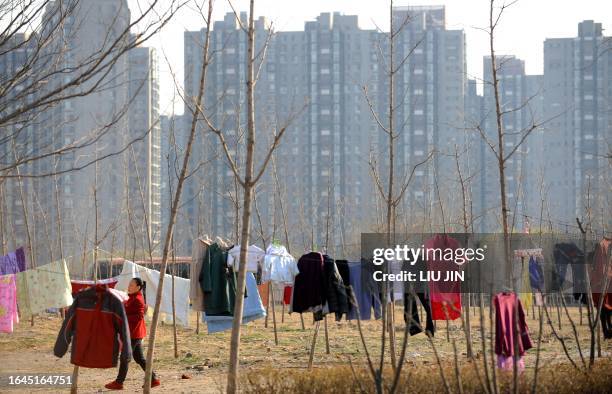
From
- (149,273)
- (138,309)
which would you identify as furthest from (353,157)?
(138,309)

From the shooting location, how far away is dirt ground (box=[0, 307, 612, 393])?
1052 cm

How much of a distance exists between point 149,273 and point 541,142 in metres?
58.0

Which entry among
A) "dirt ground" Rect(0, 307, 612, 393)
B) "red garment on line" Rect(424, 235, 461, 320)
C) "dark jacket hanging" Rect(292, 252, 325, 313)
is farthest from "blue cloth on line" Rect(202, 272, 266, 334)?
"red garment on line" Rect(424, 235, 461, 320)

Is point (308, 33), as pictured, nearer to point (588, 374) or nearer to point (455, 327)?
point (455, 327)

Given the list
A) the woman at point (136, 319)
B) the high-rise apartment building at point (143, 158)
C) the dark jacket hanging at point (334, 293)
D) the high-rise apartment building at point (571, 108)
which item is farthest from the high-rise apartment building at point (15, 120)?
the high-rise apartment building at point (571, 108)

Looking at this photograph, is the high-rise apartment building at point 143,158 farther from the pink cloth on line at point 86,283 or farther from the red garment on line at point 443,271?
the red garment on line at point 443,271

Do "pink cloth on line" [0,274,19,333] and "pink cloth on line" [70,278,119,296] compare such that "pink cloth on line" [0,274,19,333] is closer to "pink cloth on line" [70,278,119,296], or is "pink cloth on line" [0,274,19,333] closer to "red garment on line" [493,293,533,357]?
"pink cloth on line" [70,278,119,296]

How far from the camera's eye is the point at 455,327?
18188 millimetres

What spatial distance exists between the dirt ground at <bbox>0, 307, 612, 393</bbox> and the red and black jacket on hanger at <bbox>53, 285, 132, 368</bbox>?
97 centimetres

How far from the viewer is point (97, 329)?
8.95 metres

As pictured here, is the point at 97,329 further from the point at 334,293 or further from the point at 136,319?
the point at 334,293

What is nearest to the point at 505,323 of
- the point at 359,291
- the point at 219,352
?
the point at 359,291

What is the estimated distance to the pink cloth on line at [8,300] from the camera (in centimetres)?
1338

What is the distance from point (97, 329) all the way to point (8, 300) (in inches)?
199
